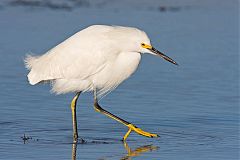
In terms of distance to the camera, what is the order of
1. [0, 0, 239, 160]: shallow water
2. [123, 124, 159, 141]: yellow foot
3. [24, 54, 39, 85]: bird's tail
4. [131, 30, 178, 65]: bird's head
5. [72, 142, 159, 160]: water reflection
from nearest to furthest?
[72, 142, 159, 160]: water reflection < [0, 0, 239, 160]: shallow water < [131, 30, 178, 65]: bird's head < [123, 124, 159, 141]: yellow foot < [24, 54, 39, 85]: bird's tail

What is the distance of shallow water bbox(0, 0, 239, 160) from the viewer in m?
9.15

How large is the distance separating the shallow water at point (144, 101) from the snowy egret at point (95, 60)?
0.47m

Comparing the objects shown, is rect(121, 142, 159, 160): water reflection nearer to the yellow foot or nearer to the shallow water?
the shallow water

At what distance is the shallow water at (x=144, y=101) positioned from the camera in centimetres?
915

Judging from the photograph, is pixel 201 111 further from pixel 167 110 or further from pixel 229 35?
pixel 229 35

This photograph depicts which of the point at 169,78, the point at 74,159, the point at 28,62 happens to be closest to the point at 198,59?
the point at 169,78

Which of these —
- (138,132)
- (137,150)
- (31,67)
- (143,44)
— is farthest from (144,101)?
(137,150)

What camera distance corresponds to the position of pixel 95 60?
374 inches

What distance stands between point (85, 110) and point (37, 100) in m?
0.77

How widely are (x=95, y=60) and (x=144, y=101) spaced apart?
6.51 ft

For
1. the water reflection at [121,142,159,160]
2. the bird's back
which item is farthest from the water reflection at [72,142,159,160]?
the bird's back

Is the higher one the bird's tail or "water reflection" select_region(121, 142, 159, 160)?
the bird's tail

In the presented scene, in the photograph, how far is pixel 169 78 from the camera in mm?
12734

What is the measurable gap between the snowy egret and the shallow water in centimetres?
47
